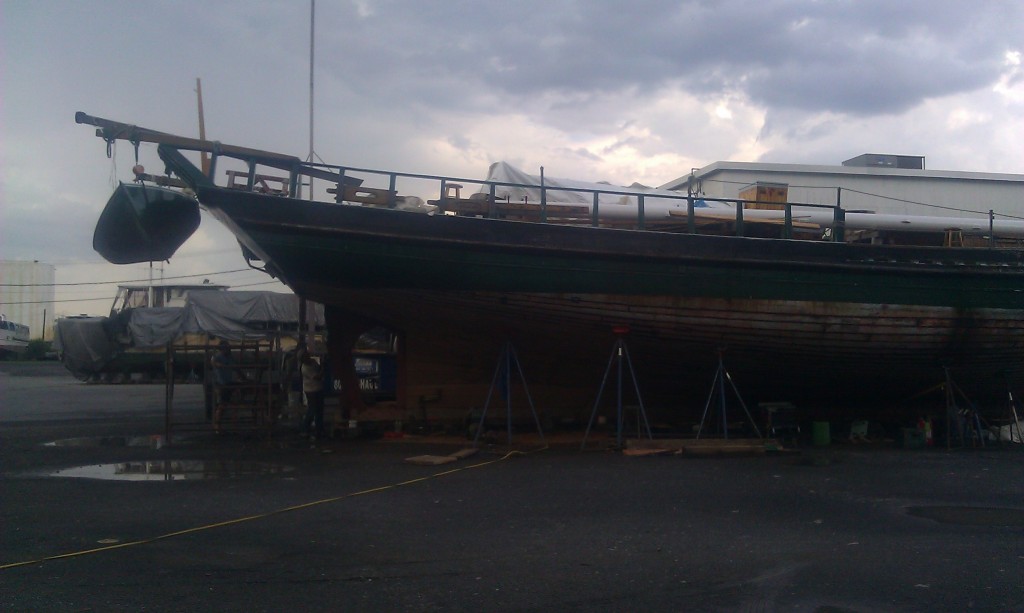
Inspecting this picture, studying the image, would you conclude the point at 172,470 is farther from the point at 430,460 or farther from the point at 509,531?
the point at 509,531

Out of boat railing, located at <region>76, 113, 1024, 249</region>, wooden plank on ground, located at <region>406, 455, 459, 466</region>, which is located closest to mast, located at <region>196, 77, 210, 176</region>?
boat railing, located at <region>76, 113, 1024, 249</region>

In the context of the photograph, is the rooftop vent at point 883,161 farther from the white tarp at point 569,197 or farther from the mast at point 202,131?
the mast at point 202,131

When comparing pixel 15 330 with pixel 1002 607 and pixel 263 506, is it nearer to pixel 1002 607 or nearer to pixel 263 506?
pixel 263 506

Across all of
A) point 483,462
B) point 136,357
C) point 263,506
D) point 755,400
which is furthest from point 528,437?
point 136,357

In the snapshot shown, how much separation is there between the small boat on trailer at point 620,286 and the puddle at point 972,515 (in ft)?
14.2

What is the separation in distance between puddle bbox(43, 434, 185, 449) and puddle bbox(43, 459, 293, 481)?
1.62 metres

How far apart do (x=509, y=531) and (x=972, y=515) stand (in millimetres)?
4036

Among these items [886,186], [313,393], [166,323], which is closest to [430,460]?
[313,393]

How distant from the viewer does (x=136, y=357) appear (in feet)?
82.4

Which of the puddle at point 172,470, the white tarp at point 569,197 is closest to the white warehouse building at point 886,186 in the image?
the white tarp at point 569,197

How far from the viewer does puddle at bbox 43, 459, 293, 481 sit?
28.7 ft

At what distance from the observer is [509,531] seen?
20.3ft

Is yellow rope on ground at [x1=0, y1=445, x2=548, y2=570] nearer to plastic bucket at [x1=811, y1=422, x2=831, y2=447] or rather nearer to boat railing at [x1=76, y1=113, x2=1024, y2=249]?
boat railing at [x1=76, y1=113, x2=1024, y2=249]

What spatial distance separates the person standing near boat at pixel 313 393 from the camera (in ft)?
38.8
